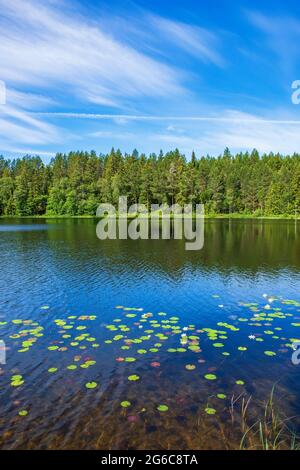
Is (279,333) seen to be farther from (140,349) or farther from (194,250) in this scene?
(194,250)

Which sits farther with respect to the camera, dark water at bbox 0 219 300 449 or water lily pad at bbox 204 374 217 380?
water lily pad at bbox 204 374 217 380

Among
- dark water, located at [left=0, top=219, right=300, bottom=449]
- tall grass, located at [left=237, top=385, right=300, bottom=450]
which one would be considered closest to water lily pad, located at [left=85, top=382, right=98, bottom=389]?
dark water, located at [left=0, top=219, right=300, bottom=449]

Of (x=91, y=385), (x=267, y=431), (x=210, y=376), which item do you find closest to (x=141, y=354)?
(x=91, y=385)

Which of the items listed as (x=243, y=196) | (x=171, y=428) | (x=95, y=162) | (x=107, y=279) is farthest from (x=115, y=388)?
(x=95, y=162)

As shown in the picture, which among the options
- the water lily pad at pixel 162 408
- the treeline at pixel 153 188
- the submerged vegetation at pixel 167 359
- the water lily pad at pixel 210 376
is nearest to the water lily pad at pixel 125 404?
the submerged vegetation at pixel 167 359

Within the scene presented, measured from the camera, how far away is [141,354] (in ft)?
46.3

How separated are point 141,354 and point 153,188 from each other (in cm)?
11053

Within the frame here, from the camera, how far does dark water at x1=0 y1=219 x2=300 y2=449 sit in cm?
965

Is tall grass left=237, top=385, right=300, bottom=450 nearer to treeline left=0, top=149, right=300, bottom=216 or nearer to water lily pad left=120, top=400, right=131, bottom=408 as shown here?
water lily pad left=120, top=400, right=131, bottom=408

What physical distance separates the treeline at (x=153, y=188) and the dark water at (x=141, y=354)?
9480 cm

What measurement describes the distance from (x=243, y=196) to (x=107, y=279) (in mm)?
107816

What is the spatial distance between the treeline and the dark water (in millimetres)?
94803

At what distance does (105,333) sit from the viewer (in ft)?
53.4
